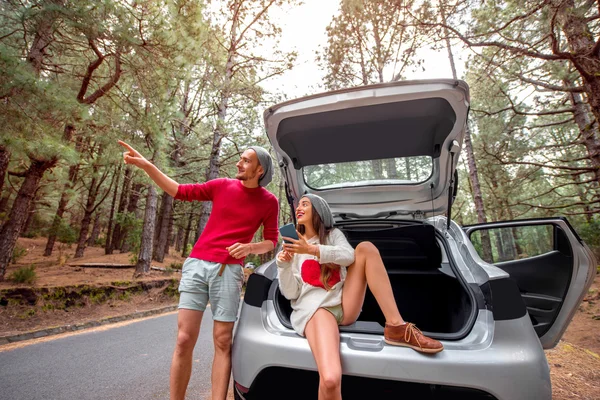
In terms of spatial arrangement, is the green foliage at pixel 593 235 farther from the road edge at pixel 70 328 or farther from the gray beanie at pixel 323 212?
the road edge at pixel 70 328

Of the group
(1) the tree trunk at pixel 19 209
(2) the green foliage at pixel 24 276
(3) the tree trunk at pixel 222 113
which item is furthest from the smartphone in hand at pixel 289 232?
(3) the tree trunk at pixel 222 113

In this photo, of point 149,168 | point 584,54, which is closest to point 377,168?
point 149,168

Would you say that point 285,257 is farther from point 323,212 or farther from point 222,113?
point 222,113

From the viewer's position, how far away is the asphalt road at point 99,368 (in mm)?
2309

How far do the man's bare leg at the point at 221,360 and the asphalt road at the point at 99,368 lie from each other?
80 cm

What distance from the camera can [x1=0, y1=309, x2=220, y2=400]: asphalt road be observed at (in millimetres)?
2309

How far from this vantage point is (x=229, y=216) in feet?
6.36

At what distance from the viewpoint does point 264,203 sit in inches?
79.6

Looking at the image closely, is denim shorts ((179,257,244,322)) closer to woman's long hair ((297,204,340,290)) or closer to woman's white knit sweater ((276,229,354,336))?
A: woman's white knit sweater ((276,229,354,336))

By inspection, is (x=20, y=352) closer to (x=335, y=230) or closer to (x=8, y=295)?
(x=8, y=295)

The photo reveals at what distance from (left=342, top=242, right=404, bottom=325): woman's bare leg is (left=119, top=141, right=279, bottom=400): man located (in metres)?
0.60

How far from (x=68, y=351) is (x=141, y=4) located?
5282 millimetres

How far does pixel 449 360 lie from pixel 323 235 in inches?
35.9

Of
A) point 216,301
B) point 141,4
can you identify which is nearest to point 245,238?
point 216,301
